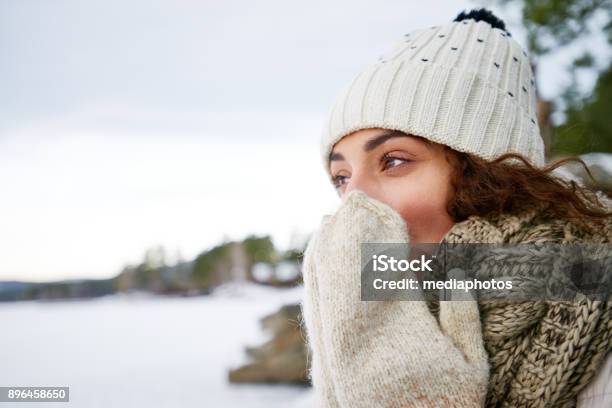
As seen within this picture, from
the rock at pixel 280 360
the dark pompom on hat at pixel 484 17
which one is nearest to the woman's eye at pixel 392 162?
the dark pompom on hat at pixel 484 17

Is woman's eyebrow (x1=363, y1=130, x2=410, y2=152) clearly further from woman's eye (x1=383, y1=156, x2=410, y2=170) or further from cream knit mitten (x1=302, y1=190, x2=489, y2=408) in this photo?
cream knit mitten (x1=302, y1=190, x2=489, y2=408)

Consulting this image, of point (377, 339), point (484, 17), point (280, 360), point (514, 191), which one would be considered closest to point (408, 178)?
point (514, 191)

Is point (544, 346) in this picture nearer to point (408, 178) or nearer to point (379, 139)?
point (408, 178)

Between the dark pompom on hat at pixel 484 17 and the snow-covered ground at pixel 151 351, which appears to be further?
the snow-covered ground at pixel 151 351

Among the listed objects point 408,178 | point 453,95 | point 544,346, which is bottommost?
point 544,346

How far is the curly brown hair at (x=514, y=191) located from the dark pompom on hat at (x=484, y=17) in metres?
0.68

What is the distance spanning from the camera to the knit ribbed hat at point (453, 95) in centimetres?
164

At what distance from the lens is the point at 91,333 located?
9938 millimetres

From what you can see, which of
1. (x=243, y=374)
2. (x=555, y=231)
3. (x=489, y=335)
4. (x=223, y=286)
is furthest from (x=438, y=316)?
(x=223, y=286)

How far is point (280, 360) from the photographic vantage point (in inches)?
410

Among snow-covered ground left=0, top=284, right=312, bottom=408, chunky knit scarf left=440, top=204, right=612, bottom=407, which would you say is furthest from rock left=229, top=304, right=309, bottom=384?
chunky knit scarf left=440, top=204, right=612, bottom=407

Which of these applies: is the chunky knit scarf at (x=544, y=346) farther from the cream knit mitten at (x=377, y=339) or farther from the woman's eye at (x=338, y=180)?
the woman's eye at (x=338, y=180)

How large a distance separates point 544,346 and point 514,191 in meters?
0.43

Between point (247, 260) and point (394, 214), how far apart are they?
9.82 m
